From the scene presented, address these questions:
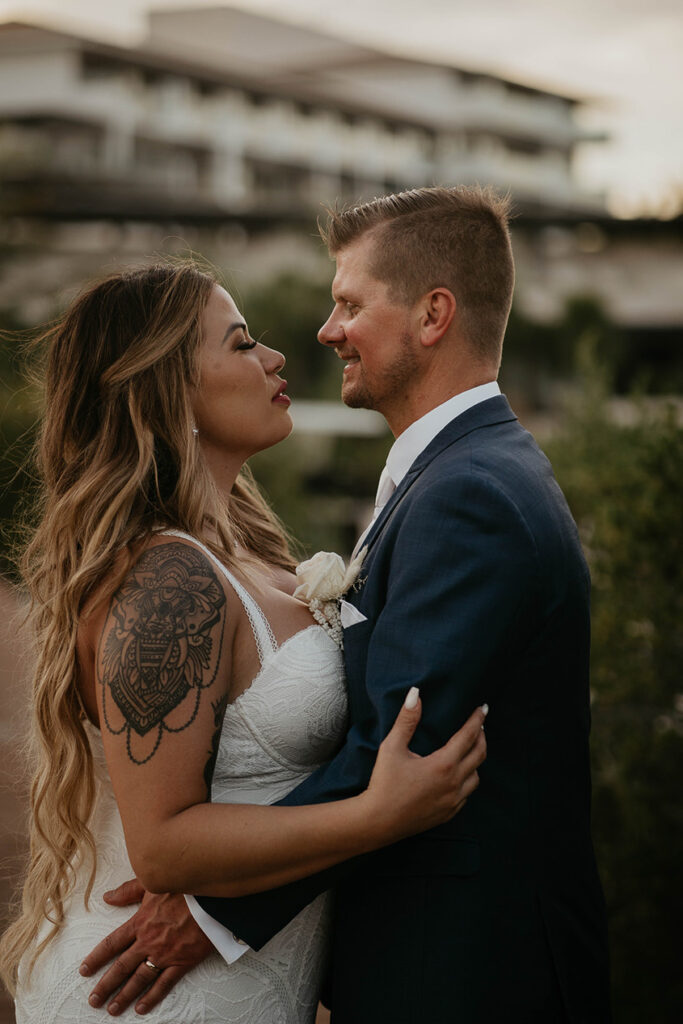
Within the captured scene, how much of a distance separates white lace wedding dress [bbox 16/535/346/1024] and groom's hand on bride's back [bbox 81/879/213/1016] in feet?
0.11

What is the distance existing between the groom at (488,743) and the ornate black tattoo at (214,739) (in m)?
0.18

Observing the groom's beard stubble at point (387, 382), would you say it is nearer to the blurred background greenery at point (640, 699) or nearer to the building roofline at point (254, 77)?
the blurred background greenery at point (640, 699)

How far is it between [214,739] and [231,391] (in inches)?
33.1

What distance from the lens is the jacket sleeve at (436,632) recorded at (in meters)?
2.11

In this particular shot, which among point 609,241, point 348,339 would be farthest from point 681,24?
point 348,339

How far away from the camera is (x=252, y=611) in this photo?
92.4 inches

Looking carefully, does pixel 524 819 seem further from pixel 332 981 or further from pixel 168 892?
pixel 168 892

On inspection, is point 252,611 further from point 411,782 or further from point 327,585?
point 411,782

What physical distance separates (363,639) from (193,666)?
0.39 metres

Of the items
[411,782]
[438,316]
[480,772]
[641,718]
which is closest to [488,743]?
[480,772]

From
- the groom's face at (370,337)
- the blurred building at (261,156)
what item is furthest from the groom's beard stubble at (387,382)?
the blurred building at (261,156)

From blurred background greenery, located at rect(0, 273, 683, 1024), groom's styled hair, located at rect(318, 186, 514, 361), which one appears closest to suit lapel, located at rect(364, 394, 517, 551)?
groom's styled hair, located at rect(318, 186, 514, 361)

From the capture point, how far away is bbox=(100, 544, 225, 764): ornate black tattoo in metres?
2.11

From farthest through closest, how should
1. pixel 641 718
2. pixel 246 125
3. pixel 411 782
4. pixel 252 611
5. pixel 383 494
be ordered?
1. pixel 246 125
2. pixel 641 718
3. pixel 383 494
4. pixel 252 611
5. pixel 411 782
